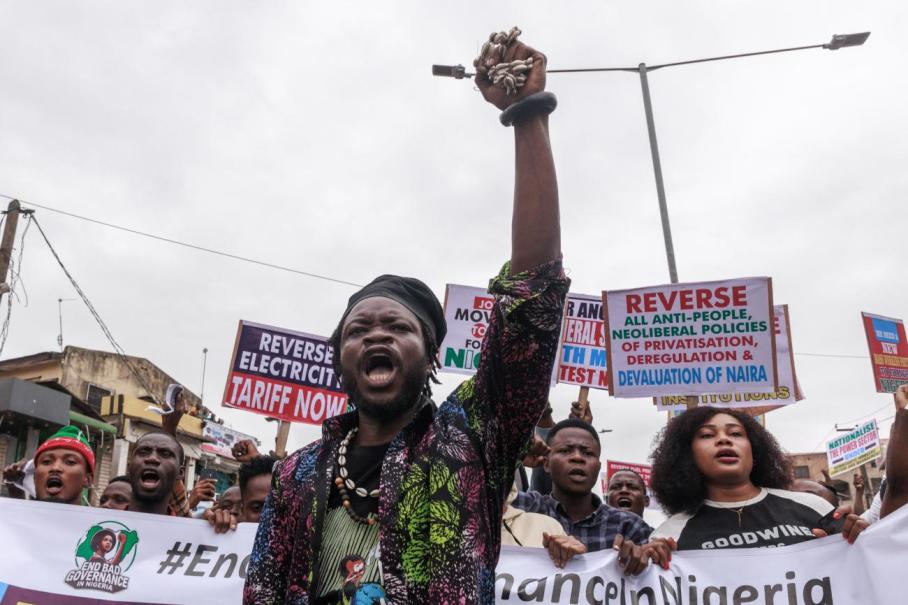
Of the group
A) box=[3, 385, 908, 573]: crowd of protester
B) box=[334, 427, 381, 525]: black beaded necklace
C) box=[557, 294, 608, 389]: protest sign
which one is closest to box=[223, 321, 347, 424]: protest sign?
box=[3, 385, 908, 573]: crowd of protester

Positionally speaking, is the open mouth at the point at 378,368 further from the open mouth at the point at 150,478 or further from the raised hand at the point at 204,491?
the raised hand at the point at 204,491

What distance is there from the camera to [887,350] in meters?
8.40

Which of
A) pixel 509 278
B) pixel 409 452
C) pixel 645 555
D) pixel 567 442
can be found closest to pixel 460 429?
pixel 409 452

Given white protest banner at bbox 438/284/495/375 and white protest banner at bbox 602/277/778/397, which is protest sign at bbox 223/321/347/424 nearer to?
white protest banner at bbox 438/284/495/375

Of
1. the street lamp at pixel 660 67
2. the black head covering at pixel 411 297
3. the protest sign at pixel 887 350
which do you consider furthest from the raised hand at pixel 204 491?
the protest sign at pixel 887 350

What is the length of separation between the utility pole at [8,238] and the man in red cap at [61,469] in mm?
10228

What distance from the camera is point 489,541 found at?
1.53 meters

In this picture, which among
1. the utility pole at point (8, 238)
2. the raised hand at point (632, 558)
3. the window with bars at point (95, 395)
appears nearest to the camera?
the raised hand at point (632, 558)

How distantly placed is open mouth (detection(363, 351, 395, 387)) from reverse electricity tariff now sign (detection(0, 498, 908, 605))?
210cm

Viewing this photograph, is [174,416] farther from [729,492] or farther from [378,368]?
[378,368]

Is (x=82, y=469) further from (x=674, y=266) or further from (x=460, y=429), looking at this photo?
(x=674, y=266)

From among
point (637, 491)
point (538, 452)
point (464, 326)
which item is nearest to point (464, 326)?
point (464, 326)

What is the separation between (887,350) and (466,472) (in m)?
8.36

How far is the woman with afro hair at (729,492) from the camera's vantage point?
328 centimetres
